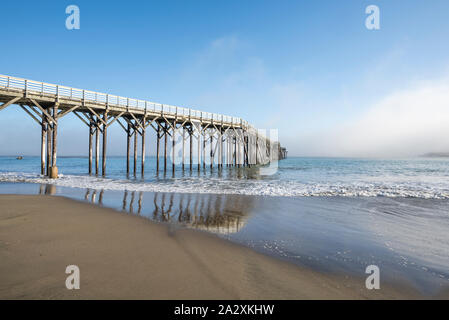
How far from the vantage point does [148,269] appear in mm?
2641

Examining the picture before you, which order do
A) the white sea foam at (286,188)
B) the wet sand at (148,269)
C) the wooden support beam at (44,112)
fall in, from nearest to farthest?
the wet sand at (148,269)
the white sea foam at (286,188)
the wooden support beam at (44,112)

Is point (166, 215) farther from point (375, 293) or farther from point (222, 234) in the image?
point (375, 293)

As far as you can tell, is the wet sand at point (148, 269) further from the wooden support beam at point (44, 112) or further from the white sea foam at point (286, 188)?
the wooden support beam at point (44, 112)

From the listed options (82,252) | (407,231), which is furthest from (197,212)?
(407,231)

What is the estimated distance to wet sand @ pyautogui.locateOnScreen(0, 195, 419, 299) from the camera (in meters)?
2.19

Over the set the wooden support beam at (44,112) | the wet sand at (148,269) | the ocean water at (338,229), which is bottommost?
the ocean water at (338,229)

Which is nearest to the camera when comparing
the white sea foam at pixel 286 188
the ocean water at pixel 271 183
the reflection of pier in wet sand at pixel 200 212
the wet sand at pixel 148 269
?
the wet sand at pixel 148 269

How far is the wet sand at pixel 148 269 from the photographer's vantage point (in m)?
2.19

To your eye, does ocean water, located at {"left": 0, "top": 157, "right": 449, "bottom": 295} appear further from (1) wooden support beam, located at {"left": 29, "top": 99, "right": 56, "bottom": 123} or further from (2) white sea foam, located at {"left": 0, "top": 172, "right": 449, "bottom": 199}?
(1) wooden support beam, located at {"left": 29, "top": 99, "right": 56, "bottom": 123}

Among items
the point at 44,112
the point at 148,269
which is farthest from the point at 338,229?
the point at 44,112

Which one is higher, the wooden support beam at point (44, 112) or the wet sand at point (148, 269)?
the wooden support beam at point (44, 112)

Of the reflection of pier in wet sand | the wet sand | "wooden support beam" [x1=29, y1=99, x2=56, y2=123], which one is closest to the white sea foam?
the reflection of pier in wet sand

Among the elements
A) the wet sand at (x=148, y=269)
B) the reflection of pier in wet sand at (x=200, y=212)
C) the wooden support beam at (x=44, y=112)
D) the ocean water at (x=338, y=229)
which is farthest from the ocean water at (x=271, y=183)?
the wet sand at (x=148, y=269)

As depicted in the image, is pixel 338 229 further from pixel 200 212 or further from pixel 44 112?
pixel 44 112
